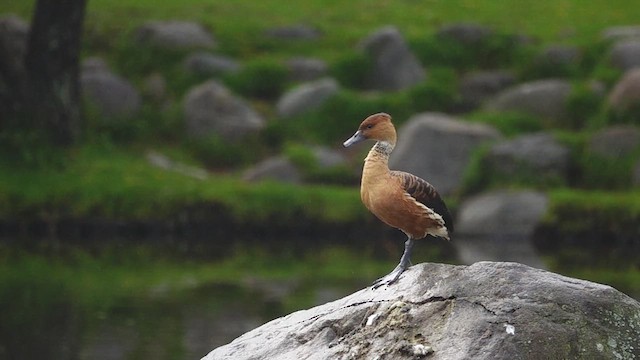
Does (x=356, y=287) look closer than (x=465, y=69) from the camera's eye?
Yes

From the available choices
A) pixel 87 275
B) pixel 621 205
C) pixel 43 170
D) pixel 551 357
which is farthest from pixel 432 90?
pixel 551 357

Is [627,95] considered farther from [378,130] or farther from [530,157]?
[378,130]

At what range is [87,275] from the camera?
81.6 ft

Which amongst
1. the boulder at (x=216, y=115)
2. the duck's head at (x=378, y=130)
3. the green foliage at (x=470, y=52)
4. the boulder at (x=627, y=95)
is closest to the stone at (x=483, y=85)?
the green foliage at (x=470, y=52)

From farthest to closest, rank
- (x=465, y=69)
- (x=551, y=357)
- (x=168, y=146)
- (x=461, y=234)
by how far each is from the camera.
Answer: (x=465, y=69), (x=168, y=146), (x=461, y=234), (x=551, y=357)

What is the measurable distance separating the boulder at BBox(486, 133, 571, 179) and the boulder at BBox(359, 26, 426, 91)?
6099 millimetres

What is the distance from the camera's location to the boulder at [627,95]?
3591 cm

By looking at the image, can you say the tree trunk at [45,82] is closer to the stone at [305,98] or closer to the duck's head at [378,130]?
the stone at [305,98]

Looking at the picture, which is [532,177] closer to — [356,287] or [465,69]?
[465,69]

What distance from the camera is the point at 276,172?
110 feet

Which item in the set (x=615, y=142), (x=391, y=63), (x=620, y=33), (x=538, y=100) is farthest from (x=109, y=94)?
(x=620, y=33)

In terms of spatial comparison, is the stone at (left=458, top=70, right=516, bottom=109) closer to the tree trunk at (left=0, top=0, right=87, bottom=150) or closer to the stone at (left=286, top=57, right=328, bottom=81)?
the stone at (left=286, top=57, right=328, bottom=81)

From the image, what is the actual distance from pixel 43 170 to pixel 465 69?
15.0 m

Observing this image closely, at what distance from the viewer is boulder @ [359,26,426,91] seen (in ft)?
131
